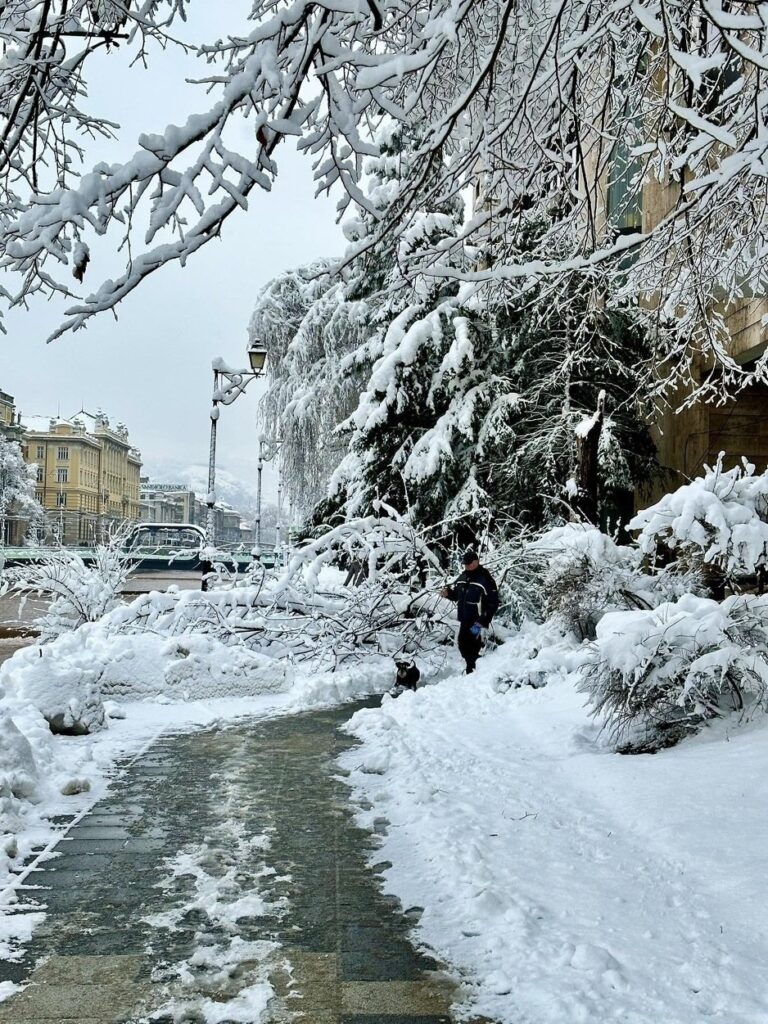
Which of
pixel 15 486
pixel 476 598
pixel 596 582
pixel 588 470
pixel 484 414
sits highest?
pixel 15 486

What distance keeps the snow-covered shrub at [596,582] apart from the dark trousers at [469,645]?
1.32 meters

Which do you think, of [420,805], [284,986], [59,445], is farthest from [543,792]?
[59,445]

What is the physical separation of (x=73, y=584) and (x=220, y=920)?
10.8 metres

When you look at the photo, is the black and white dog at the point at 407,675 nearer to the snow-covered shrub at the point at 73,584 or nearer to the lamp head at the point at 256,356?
the snow-covered shrub at the point at 73,584

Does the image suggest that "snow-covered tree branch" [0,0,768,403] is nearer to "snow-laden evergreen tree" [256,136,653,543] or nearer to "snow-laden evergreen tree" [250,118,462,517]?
"snow-laden evergreen tree" [250,118,462,517]

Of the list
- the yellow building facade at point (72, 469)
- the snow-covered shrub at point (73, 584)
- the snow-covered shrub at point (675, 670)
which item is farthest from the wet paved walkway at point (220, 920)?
the yellow building facade at point (72, 469)

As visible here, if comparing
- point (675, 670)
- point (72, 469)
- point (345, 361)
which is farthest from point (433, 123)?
point (72, 469)

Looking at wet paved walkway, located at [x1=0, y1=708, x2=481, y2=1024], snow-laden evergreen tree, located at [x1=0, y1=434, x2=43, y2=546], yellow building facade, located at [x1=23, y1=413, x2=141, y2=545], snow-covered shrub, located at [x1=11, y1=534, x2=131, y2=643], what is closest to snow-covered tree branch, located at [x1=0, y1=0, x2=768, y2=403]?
wet paved walkway, located at [x1=0, y1=708, x2=481, y2=1024]

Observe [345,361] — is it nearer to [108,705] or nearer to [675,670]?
[108,705]

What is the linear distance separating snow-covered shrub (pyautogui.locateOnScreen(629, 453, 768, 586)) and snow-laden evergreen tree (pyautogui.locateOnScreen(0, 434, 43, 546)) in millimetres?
66370

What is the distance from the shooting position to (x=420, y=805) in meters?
6.03

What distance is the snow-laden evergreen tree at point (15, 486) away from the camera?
73625mm

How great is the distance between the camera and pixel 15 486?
3029 inches

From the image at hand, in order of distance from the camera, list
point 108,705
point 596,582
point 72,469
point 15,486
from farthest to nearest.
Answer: point 72,469
point 15,486
point 596,582
point 108,705
